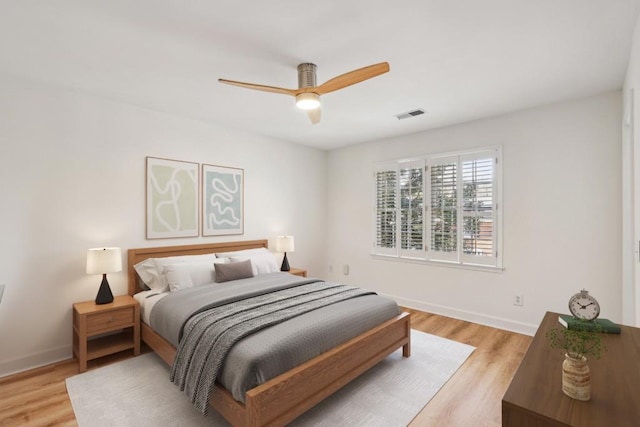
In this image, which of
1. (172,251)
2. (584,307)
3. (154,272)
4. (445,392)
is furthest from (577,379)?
(172,251)

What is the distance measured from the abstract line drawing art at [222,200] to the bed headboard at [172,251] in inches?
6.8

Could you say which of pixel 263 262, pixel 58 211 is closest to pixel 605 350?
pixel 263 262

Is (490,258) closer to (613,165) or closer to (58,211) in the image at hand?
(613,165)

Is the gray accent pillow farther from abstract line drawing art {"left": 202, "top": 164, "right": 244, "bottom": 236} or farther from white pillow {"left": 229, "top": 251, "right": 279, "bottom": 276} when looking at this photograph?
abstract line drawing art {"left": 202, "top": 164, "right": 244, "bottom": 236}

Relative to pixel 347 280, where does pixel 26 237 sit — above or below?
above

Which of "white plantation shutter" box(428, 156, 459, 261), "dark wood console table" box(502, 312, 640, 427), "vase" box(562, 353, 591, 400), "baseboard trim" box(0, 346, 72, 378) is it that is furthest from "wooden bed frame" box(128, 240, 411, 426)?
"white plantation shutter" box(428, 156, 459, 261)

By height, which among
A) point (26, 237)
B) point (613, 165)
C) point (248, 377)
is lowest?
point (248, 377)

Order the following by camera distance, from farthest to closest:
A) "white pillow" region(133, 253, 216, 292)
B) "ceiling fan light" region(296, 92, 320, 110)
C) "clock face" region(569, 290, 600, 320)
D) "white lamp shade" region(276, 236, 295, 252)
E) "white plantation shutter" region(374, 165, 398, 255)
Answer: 1. "white plantation shutter" region(374, 165, 398, 255)
2. "white lamp shade" region(276, 236, 295, 252)
3. "white pillow" region(133, 253, 216, 292)
4. "ceiling fan light" region(296, 92, 320, 110)
5. "clock face" region(569, 290, 600, 320)

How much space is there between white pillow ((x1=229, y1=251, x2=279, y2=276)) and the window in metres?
1.80

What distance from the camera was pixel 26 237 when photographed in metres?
2.73

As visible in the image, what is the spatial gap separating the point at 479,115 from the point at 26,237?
4.88 metres

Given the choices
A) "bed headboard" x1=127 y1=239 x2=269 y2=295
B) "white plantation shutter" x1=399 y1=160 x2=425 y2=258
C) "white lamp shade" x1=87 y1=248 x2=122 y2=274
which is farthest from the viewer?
"white plantation shutter" x1=399 y1=160 x2=425 y2=258

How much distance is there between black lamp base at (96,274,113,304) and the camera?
114 inches

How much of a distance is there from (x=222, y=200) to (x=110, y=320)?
1.85 m
